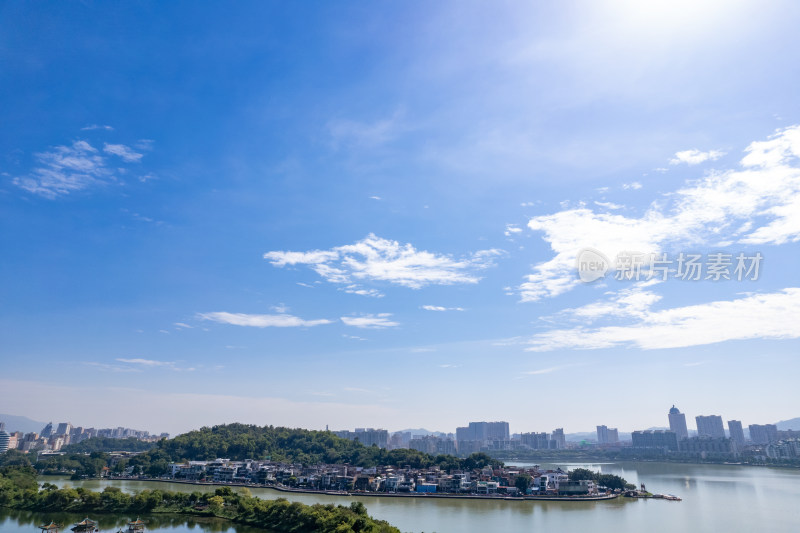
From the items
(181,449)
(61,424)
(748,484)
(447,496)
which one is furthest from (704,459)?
(61,424)

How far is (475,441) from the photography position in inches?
2500

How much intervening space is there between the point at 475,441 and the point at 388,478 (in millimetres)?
44692

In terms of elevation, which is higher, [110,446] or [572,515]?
[572,515]

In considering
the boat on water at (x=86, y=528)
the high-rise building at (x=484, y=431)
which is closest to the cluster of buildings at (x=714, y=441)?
the high-rise building at (x=484, y=431)

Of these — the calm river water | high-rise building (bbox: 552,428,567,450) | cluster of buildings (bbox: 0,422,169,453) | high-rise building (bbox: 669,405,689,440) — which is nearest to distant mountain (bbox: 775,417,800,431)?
high-rise building (bbox: 669,405,689,440)

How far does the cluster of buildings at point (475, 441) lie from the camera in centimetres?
5859

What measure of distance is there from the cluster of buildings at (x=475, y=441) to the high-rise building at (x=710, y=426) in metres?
19.6

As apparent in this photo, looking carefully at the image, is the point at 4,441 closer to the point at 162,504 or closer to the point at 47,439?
the point at 47,439

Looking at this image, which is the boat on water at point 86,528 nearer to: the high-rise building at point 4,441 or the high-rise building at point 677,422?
the high-rise building at point 4,441

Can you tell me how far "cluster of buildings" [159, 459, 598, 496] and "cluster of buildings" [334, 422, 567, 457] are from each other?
94.5 feet

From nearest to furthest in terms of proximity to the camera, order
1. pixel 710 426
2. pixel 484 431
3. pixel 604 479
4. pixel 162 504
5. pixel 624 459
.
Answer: pixel 162 504 < pixel 604 479 < pixel 624 459 < pixel 710 426 < pixel 484 431

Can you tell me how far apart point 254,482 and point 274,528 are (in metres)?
13.5

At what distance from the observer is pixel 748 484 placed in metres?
24.7

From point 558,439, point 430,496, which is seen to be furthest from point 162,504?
point 558,439
